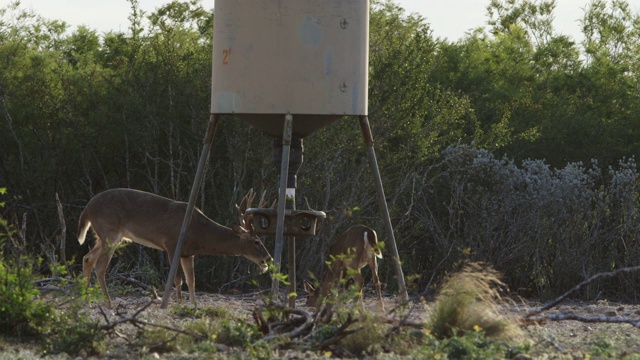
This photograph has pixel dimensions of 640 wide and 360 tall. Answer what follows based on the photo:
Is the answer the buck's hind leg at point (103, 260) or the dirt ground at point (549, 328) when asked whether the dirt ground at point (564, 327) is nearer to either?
the dirt ground at point (549, 328)

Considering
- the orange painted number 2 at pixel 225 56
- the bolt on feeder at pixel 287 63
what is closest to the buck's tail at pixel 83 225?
the bolt on feeder at pixel 287 63

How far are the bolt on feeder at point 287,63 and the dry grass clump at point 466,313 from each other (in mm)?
1852

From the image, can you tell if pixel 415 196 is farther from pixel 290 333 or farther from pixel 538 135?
pixel 290 333

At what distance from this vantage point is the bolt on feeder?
945 cm

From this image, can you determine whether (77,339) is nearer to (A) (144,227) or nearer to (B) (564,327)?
(B) (564,327)

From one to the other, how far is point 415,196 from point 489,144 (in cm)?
236

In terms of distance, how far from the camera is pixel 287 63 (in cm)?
946

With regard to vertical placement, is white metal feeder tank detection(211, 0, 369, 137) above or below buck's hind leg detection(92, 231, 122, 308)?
above

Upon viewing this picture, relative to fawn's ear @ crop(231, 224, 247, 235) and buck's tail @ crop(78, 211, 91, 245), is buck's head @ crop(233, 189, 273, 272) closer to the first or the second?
fawn's ear @ crop(231, 224, 247, 235)

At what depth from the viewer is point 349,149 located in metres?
13.9

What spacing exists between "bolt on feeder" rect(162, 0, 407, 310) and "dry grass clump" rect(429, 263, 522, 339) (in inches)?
72.9

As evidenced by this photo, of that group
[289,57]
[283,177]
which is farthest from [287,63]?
[283,177]

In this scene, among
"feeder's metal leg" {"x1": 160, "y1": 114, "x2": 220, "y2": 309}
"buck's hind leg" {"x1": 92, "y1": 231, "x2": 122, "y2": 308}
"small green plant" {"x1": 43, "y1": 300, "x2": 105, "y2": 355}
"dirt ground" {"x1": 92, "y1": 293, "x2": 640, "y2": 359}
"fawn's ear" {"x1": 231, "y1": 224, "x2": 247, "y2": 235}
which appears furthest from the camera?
"fawn's ear" {"x1": 231, "y1": 224, "x2": 247, "y2": 235}

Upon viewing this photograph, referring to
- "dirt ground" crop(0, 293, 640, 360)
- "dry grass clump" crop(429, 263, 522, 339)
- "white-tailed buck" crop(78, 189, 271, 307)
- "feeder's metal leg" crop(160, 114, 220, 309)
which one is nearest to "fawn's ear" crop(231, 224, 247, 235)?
"white-tailed buck" crop(78, 189, 271, 307)
